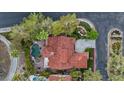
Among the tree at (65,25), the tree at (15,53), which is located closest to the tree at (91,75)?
the tree at (65,25)

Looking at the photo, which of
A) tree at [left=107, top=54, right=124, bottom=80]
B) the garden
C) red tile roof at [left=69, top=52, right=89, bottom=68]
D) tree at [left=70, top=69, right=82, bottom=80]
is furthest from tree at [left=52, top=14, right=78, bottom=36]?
tree at [left=107, top=54, right=124, bottom=80]

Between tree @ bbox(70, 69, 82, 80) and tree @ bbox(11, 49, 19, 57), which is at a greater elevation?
tree @ bbox(11, 49, 19, 57)

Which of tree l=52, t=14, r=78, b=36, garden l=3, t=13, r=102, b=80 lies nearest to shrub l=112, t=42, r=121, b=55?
garden l=3, t=13, r=102, b=80

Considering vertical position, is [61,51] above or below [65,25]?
below

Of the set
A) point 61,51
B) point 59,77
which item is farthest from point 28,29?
point 59,77

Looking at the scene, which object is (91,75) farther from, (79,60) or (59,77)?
(59,77)

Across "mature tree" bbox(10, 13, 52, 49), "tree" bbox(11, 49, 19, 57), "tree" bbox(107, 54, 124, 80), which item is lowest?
"tree" bbox(107, 54, 124, 80)

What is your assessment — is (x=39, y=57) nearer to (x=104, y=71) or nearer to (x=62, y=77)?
(x=62, y=77)

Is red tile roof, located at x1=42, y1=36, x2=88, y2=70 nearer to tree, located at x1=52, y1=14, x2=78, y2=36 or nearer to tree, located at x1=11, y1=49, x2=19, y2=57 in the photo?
tree, located at x1=52, y1=14, x2=78, y2=36
